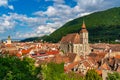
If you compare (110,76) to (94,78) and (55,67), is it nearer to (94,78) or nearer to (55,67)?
(94,78)

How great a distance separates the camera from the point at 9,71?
1316 inches

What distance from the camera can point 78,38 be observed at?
12550 cm

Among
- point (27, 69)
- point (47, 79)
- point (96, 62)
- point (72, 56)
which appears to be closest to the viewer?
point (27, 69)

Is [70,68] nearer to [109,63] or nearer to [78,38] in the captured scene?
[109,63]

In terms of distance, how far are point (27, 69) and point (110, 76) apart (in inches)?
740

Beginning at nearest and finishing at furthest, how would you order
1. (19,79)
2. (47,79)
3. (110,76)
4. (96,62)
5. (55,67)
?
1. (19,79)
2. (47,79)
3. (110,76)
4. (55,67)
5. (96,62)

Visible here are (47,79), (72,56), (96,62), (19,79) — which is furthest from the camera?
(72,56)

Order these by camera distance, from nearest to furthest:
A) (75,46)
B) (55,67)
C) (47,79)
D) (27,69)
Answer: (27,69) < (47,79) < (55,67) < (75,46)

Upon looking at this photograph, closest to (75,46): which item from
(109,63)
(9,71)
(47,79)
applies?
(109,63)

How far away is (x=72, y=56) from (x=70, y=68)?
55.4 ft

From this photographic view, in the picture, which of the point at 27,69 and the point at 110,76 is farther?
the point at 110,76

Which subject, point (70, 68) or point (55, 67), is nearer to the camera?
point (55, 67)

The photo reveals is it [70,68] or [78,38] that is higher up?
[78,38]

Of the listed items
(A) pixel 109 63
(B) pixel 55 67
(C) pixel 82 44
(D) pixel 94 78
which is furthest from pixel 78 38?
(D) pixel 94 78
